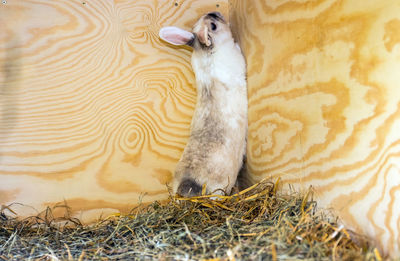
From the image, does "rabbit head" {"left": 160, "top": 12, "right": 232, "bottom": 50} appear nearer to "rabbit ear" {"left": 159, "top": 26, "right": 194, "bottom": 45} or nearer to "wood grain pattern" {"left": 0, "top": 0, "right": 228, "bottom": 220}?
"rabbit ear" {"left": 159, "top": 26, "right": 194, "bottom": 45}

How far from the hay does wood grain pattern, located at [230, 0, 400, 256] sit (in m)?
0.14

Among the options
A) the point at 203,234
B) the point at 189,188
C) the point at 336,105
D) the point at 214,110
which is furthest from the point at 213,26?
the point at 203,234

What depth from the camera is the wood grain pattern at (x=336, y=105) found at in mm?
1628

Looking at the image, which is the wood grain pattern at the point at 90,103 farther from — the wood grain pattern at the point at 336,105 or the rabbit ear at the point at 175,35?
the wood grain pattern at the point at 336,105

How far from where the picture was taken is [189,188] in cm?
254

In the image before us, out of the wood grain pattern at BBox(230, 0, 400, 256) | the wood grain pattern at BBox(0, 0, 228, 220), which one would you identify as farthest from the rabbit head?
the wood grain pattern at BBox(230, 0, 400, 256)

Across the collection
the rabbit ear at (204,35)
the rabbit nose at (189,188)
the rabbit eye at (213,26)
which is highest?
the rabbit eye at (213,26)

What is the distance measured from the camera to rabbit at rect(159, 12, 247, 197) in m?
2.66

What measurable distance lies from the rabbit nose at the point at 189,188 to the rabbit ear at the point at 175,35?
3.71 feet

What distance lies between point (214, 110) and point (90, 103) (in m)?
0.96

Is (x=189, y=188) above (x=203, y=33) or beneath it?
beneath

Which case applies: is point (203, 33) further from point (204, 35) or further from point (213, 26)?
point (213, 26)

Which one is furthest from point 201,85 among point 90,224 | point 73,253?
point 73,253

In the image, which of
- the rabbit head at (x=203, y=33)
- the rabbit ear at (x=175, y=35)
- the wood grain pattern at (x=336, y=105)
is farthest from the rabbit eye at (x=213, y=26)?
the wood grain pattern at (x=336, y=105)
